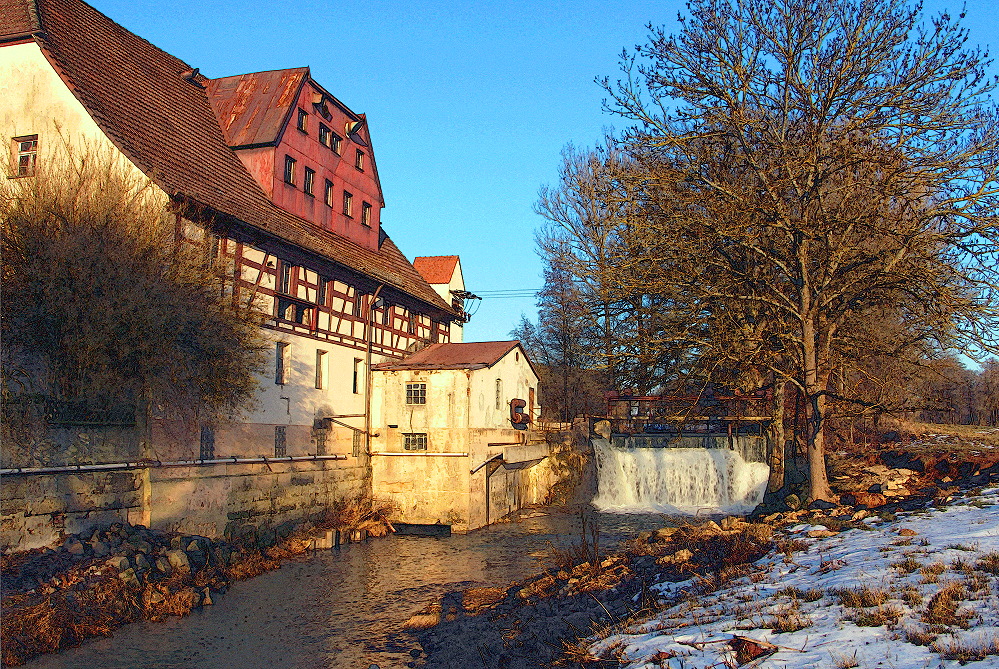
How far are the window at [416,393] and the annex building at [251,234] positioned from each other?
640 millimetres

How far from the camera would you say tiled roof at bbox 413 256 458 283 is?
40.1 meters

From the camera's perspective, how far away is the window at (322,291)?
23375 millimetres

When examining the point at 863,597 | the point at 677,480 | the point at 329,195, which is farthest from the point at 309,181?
the point at 863,597

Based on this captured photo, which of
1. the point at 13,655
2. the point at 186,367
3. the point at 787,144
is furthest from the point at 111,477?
the point at 787,144

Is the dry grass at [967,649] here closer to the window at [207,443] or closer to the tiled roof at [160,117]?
the window at [207,443]

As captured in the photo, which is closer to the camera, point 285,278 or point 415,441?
point 285,278

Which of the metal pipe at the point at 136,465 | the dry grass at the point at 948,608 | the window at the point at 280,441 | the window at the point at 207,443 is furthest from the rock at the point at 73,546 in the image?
the dry grass at the point at 948,608

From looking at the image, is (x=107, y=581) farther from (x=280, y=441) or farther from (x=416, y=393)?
(x=416, y=393)

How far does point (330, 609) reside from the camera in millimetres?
14633

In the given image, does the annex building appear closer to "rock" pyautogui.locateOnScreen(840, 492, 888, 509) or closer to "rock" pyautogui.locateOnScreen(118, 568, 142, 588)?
"rock" pyautogui.locateOnScreen(118, 568, 142, 588)

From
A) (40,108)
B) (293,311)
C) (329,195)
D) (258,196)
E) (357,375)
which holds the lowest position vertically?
(357,375)

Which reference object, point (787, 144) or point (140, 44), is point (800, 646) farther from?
point (140, 44)

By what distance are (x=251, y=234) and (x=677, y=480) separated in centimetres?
1721

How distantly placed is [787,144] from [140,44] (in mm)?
19722
